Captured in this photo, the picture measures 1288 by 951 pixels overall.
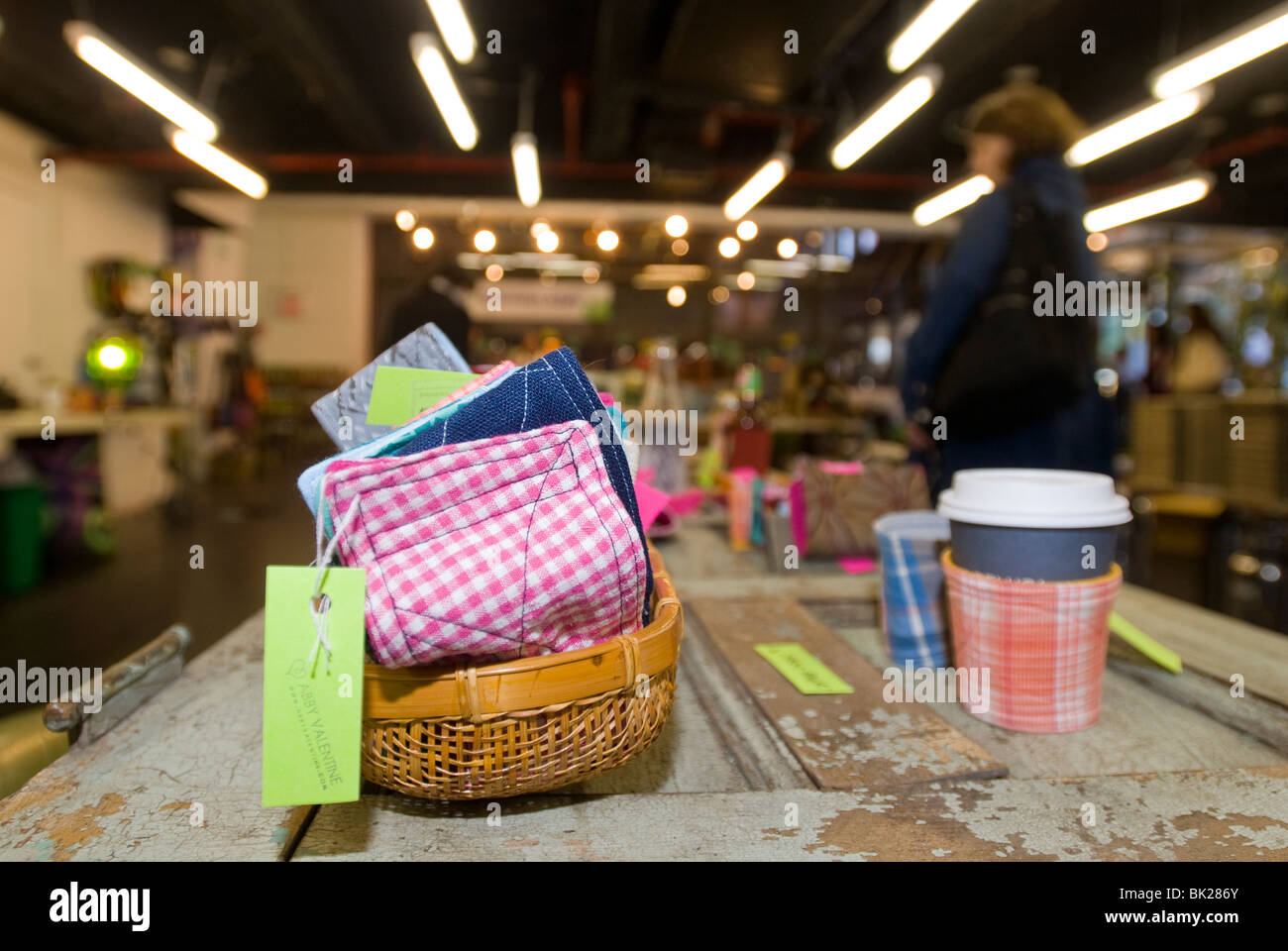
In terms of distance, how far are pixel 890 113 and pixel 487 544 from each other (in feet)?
17.5

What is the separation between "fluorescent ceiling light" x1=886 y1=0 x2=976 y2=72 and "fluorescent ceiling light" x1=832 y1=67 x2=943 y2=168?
374 millimetres

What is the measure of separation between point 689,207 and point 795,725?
10.1 meters

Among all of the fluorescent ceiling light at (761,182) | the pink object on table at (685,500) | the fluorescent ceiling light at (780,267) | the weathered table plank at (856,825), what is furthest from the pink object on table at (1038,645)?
the fluorescent ceiling light at (780,267)

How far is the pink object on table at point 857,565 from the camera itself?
69.7 inches

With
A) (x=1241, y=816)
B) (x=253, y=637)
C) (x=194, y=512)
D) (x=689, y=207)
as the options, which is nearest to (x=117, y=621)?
(x=253, y=637)

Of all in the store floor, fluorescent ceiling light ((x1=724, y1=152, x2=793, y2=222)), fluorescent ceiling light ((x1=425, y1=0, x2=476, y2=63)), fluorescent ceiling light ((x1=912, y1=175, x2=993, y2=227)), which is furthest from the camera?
fluorescent ceiling light ((x1=912, y1=175, x2=993, y2=227))

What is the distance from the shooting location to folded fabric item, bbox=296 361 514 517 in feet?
2.06

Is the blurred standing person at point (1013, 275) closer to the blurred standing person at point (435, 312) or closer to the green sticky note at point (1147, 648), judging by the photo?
the green sticky note at point (1147, 648)

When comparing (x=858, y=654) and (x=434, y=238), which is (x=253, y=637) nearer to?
(x=858, y=654)

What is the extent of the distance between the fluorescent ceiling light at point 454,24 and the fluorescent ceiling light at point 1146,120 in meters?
3.39

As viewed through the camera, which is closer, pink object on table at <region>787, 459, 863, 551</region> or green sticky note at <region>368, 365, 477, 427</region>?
green sticky note at <region>368, 365, 477, 427</region>

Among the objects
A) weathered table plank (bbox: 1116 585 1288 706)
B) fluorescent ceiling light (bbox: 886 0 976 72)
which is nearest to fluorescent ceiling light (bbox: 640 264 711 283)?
fluorescent ceiling light (bbox: 886 0 976 72)

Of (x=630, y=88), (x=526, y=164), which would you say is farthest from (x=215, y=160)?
(x=630, y=88)

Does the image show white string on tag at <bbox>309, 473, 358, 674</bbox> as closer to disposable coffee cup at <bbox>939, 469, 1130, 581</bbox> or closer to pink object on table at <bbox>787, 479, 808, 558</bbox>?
disposable coffee cup at <bbox>939, 469, 1130, 581</bbox>
